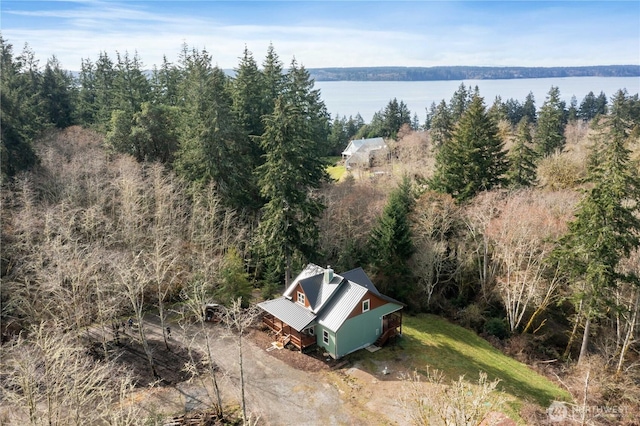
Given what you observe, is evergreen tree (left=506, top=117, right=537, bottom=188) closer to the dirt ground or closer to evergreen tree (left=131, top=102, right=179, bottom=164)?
the dirt ground

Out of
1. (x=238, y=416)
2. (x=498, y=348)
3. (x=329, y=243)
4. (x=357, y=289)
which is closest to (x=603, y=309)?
(x=498, y=348)

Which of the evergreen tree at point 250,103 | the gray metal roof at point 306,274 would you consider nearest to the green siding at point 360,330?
the gray metal roof at point 306,274

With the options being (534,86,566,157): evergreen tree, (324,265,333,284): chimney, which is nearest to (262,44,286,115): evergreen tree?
(324,265,333,284): chimney

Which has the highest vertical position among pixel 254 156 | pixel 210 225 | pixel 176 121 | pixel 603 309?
pixel 176 121

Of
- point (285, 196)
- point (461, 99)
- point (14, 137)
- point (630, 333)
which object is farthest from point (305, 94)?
point (461, 99)

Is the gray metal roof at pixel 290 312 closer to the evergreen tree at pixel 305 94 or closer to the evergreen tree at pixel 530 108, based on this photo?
the evergreen tree at pixel 305 94

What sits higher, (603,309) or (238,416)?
(603,309)

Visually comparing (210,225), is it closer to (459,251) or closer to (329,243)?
(329,243)

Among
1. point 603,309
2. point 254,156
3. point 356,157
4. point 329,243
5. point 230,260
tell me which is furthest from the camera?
point 356,157
